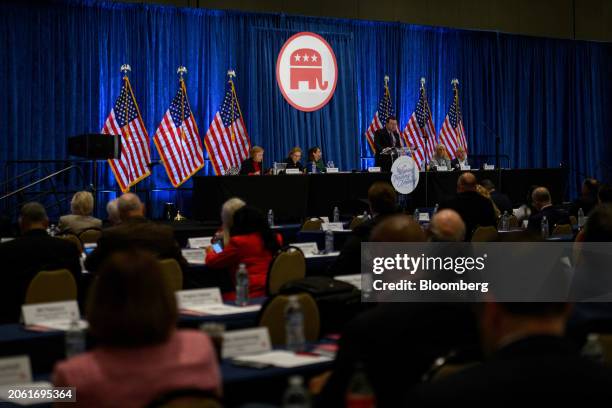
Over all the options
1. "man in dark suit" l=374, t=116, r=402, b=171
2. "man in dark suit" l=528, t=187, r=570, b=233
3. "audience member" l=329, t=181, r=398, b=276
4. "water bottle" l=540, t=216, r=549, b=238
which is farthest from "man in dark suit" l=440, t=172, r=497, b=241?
"man in dark suit" l=374, t=116, r=402, b=171

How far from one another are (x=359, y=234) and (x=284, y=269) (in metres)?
0.58

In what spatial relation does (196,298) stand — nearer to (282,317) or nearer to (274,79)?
(282,317)

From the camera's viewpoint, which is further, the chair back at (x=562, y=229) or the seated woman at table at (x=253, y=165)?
the seated woman at table at (x=253, y=165)

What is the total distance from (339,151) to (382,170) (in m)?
1.97

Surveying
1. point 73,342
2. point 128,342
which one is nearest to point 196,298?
point 73,342

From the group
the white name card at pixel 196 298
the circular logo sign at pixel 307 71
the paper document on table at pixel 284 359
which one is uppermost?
the circular logo sign at pixel 307 71

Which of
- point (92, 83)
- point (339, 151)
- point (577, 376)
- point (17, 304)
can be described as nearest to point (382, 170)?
point (339, 151)

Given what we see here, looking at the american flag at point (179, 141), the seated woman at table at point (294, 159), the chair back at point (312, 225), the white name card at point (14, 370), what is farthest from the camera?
the american flag at point (179, 141)

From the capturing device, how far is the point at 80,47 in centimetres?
1441

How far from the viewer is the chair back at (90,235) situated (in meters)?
8.44

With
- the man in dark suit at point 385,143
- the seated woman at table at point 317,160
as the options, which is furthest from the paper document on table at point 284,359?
the man in dark suit at point 385,143

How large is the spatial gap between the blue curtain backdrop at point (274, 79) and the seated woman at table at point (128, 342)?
1184 centimetres

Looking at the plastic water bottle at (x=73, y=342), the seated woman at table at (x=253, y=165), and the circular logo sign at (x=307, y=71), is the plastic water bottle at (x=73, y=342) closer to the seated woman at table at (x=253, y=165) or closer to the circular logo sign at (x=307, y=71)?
the seated woman at table at (x=253, y=165)

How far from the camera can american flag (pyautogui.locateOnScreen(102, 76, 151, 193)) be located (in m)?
14.5
